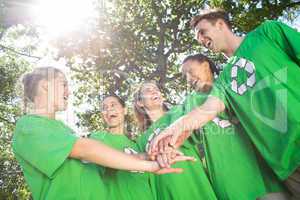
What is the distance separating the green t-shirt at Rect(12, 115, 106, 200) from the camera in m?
2.79

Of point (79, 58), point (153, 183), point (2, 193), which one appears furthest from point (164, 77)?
point (2, 193)

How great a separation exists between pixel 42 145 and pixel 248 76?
1.57 meters

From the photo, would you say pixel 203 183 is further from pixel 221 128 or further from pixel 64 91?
pixel 64 91

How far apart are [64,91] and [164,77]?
1174 cm

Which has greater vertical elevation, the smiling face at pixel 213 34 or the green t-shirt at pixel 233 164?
the smiling face at pixel 213 34

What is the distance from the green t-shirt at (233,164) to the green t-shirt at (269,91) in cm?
25

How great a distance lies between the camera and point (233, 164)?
333cm

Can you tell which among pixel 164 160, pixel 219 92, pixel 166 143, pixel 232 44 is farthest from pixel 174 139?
pixel 232 44

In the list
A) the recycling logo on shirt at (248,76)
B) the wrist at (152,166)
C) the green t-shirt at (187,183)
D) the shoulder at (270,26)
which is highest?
the shoulder at (270,26)

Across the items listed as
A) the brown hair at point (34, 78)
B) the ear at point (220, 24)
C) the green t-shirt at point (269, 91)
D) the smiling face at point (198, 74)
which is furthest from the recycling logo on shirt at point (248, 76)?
the brown hair at point (34, 78)

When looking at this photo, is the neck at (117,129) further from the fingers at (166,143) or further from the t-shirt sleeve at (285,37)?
the t-shirt sleeve at (285,37)

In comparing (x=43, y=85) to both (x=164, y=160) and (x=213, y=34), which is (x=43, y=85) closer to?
(x=164, y=160)

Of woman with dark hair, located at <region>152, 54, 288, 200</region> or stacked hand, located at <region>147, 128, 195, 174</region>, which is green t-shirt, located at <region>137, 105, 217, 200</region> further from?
stacked hand, located at <region>147, 128, 195, 174</region>

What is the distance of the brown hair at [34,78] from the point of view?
3166 millimetres
